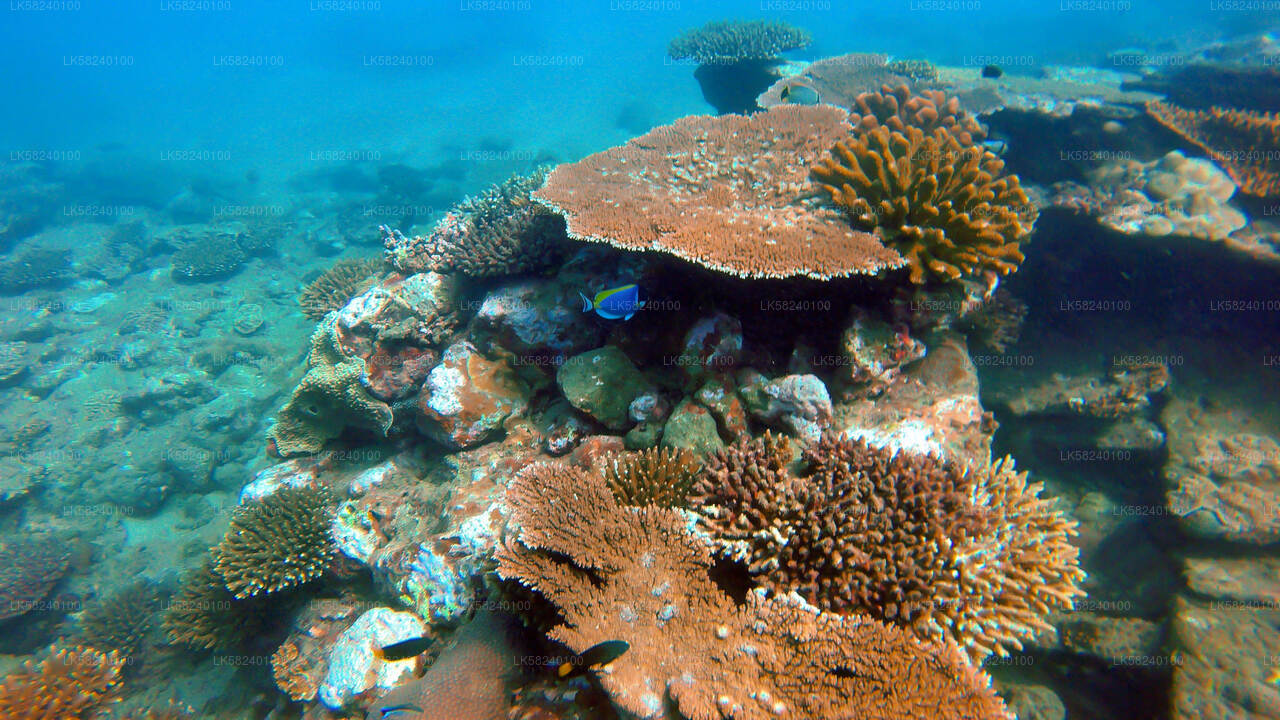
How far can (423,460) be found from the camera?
5371 mm

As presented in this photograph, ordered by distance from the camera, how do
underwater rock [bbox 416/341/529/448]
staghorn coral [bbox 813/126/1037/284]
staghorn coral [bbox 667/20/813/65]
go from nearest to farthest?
staghorn coral [bbox 813/126/1037/284], underwater rock [bbox 416/341/529/448], staghorn coral [bbox 667/20/813/65]

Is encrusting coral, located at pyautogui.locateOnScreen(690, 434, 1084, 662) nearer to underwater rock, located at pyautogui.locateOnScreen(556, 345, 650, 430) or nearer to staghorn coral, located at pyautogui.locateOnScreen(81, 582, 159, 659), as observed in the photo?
underwater rock, located at pyautogui.locateOnScreen(556, 345, 650, 430)

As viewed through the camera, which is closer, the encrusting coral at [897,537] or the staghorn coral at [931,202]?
the encrusting coral at [897,537]

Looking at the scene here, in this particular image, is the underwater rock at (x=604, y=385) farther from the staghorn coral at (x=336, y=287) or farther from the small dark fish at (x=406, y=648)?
the staghorn coral at (x=336, y=287)

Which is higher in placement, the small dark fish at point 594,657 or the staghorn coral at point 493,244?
the staghorn coral at point 493,244

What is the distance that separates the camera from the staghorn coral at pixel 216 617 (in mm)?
5398

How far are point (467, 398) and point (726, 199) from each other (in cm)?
309

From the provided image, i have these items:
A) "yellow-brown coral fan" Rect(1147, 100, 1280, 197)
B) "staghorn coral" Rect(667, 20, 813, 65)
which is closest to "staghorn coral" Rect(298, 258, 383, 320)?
"staghorn coral" Rect(667, 20, 813, 65)

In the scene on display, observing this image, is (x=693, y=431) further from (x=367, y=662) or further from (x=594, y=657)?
(x=367, y=662)

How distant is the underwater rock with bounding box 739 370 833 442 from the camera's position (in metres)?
3.74

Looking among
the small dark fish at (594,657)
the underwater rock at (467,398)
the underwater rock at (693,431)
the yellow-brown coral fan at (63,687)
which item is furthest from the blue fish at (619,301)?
the yellow-brown coral fan at (63,687)

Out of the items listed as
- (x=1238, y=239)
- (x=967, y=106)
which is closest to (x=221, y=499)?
(x=967, y=106)

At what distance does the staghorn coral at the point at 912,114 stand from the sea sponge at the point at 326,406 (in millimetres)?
6073

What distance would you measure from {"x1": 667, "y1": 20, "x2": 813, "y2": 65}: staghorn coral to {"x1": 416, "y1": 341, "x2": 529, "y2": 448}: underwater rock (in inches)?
374
